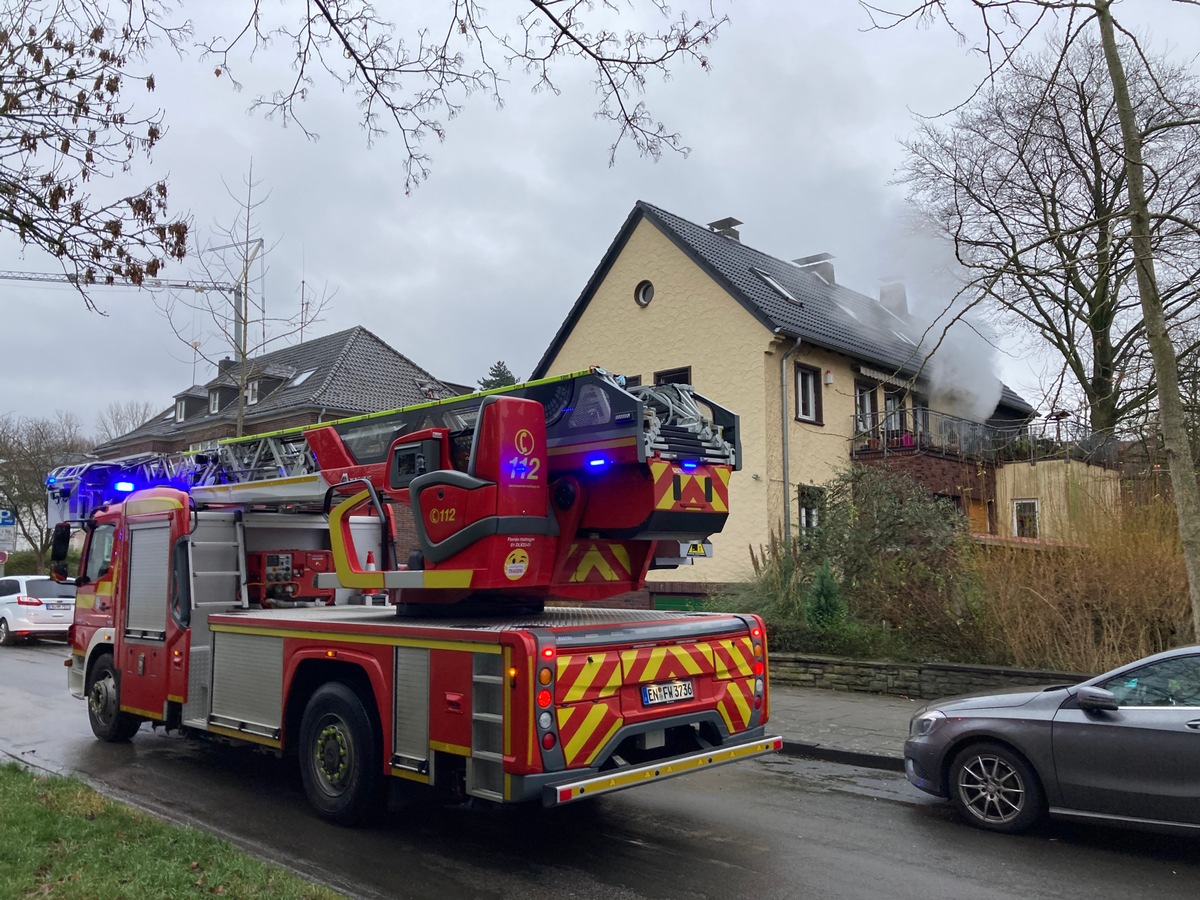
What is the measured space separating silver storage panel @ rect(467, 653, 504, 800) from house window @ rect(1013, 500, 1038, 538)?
28.9 ft

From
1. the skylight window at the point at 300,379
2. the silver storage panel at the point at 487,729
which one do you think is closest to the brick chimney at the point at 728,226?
the skylight window at the point at 300,379

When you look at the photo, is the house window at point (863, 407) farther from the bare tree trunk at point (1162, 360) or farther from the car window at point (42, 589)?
the car window at point (42, 589)

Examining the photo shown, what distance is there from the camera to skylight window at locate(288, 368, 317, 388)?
35378 mm

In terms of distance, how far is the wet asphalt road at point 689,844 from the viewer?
18.3 feet

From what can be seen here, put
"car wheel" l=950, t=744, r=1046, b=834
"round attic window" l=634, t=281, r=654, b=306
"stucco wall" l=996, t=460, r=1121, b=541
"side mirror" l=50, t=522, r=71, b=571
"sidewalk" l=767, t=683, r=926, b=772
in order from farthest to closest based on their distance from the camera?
"round attic window" l=634, t=281, r=654, b=306, "stucco wall" l=996, t=460, r=1121, b=541, "side mirror" l=50, t=522, r=71, b=571, "sidewalk" l=767, t=683, r=926, b=772, "car wheel" l=950, t=744, r=1046, b=834

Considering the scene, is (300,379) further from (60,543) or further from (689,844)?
(689,844)

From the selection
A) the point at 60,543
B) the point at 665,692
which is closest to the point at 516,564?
the point at 665,692

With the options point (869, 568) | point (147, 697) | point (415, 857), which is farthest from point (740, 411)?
point (415, 857)

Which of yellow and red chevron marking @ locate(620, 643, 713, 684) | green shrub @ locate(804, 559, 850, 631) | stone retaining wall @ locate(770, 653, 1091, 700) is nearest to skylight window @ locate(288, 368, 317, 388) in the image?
green shrub @ locate(804, 559, 850, 631)

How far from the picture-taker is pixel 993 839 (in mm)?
6535

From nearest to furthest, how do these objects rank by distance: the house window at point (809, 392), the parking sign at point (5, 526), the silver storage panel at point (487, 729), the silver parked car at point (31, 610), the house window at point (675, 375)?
the silver storage panel at point (487, 729)
the silver parked car at point (31, 610)
the house window at point (809, 392)
the house window at point (675, 375)
the parking sign at point (5, 526)

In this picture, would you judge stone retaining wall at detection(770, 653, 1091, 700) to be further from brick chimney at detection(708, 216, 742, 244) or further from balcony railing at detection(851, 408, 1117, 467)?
brick chimney at detection(708, 216, 742, 244)

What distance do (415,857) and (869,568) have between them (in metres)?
9.39

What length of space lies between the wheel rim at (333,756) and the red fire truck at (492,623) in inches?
0.6
